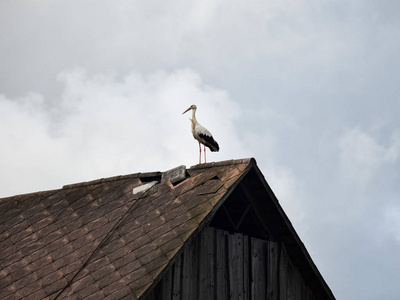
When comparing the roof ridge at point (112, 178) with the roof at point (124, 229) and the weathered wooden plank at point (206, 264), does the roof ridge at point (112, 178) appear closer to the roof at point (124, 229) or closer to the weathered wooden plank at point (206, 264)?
the roof at point (124, 229)

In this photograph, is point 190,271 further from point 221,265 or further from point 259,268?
point 259,268

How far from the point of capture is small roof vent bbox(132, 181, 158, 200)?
1329cm

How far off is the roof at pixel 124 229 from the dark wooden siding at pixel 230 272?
0.82ft

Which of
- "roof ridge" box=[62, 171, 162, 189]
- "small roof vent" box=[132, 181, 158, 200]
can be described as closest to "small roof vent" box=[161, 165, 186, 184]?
"small roof vent" box=[132, 181, 158, 200]

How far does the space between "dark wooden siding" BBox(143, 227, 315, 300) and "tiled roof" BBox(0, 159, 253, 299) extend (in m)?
0.38

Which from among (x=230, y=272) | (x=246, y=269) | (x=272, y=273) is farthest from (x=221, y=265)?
(x=272, y=273)

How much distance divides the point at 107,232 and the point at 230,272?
2.05 metres

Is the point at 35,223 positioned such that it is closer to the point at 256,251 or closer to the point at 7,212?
the point at 7,212

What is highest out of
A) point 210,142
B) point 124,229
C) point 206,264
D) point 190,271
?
point 210,142

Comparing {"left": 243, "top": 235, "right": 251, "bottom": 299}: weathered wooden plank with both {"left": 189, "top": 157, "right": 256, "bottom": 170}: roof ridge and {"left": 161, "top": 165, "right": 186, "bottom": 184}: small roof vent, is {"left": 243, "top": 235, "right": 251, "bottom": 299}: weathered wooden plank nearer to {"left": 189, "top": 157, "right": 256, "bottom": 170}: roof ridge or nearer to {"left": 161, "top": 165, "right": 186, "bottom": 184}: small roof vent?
{"left": 189, "top": 157, "right": 256, "bottom": 170}: roof ridge

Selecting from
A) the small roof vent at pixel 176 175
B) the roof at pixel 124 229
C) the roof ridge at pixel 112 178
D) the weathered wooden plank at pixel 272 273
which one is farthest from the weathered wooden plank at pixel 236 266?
the roof ridge at pixel 112 178

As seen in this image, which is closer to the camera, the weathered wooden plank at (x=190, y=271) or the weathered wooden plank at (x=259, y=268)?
the weathered wooden plank at (x=190, y=271)

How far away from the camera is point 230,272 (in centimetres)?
1194

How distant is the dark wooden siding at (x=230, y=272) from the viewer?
11047 millimetres
